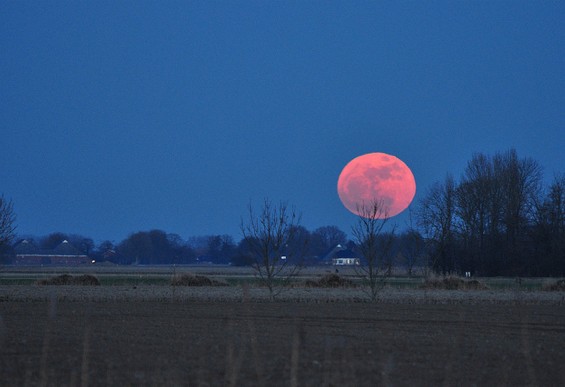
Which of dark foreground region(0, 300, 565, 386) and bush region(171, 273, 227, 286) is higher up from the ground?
bush region(171, 273, 227, 286)

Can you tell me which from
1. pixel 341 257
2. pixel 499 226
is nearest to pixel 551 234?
pixel 499 226

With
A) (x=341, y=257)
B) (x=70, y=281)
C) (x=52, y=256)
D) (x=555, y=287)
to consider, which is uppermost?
(x=341, y=257)

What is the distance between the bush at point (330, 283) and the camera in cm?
4865

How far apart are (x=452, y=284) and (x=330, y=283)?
7.43 metres

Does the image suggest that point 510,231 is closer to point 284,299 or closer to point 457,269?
point 457,269

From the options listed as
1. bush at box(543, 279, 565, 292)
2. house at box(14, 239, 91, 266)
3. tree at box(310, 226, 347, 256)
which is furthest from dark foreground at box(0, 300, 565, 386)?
tree at box(310, 226, 347, 256)

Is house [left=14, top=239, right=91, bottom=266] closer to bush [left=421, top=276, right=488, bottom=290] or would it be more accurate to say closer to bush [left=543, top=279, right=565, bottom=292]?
bush [left=421, top=276, right=488, bottom=290]

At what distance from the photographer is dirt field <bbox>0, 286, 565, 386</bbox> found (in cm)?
1248

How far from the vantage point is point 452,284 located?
155 feet

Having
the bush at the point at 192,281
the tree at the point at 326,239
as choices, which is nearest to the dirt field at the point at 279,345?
the bush at the point at 192,281

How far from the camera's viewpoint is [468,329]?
813 inches

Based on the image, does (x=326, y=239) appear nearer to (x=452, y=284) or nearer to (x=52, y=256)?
(x=52, y=256)

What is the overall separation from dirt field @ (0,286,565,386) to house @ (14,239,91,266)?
13353 centimetres

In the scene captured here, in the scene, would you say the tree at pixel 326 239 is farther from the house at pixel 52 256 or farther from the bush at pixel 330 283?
the bush at pixel 330 283
